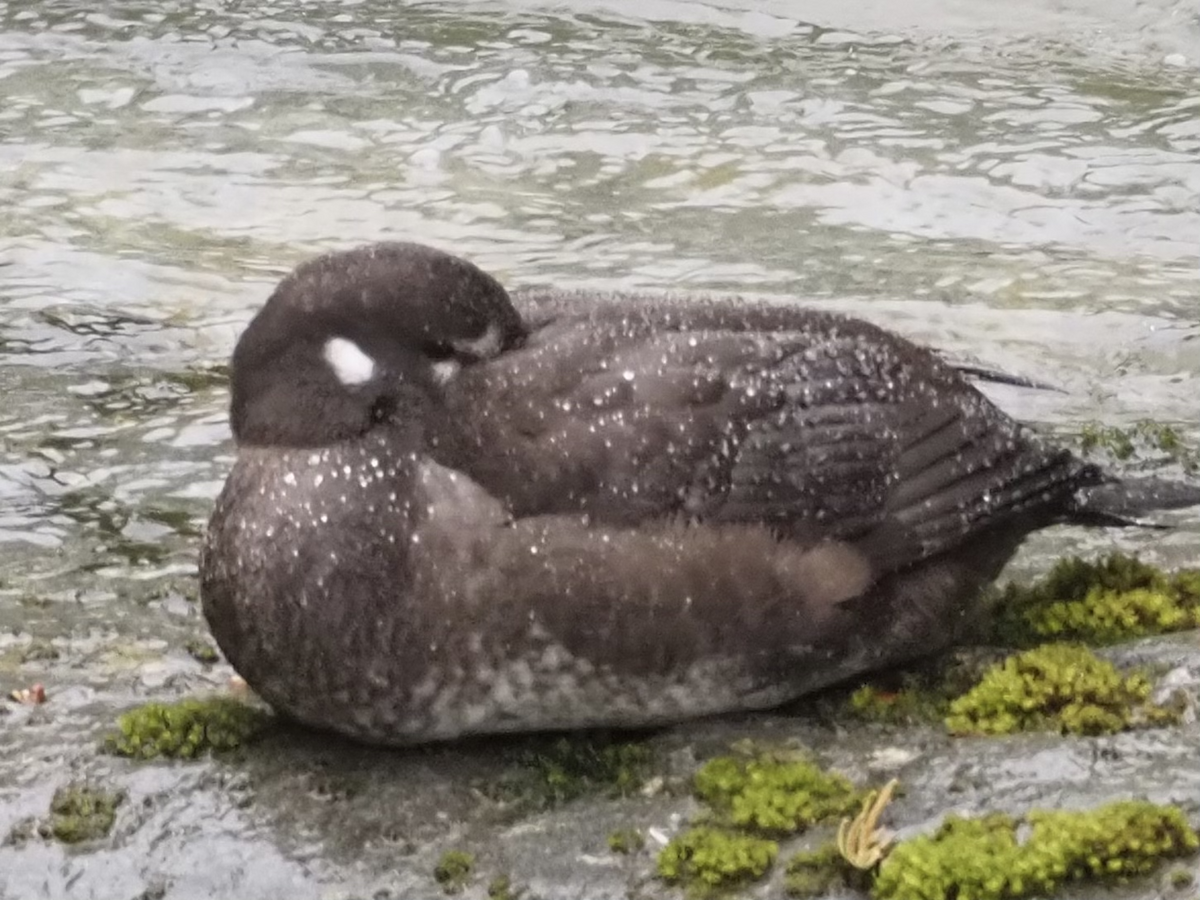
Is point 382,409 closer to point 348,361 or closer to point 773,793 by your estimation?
point 348,361

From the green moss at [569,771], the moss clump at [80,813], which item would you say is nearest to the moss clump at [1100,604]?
the green moss at [569,771]

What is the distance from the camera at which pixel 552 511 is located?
11.8 ft

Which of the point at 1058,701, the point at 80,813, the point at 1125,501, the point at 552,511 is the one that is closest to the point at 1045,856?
the point at 1058,701

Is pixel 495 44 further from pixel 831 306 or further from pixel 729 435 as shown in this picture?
pixel 729 435

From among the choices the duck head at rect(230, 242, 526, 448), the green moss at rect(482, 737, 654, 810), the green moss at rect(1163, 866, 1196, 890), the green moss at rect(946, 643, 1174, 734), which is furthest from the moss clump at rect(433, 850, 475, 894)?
the green moss at rect(1163, 866, 1196, 890)

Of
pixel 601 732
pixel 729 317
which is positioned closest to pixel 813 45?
pixel 729 317

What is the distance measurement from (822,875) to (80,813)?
58.3 inches

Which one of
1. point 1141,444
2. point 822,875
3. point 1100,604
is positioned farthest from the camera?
Answer: point 1141,444

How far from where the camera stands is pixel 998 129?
8891mm

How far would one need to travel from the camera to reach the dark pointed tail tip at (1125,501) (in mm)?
4328

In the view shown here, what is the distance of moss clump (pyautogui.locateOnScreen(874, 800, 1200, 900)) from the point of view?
306 cm

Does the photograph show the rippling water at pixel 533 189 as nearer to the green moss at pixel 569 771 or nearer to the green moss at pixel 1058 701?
the green moss at pixel 569 771

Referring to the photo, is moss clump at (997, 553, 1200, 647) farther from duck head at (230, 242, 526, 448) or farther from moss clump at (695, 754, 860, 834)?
duck head at (230, 242, 526, 448)

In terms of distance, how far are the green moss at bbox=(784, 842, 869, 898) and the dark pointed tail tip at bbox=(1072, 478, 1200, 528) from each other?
4.70ft
